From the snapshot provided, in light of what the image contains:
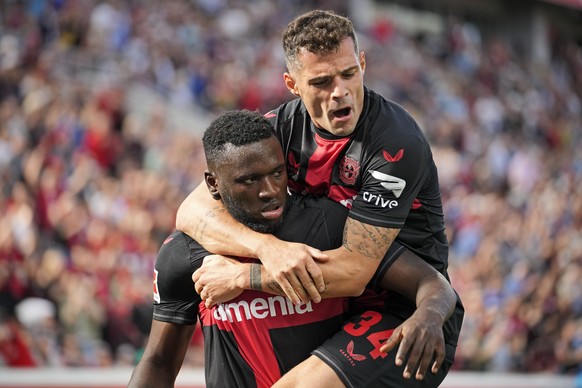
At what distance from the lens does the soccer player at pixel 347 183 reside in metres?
4.11

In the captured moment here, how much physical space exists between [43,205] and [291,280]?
6357mm

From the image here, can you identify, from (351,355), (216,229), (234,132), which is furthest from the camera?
(216,229)

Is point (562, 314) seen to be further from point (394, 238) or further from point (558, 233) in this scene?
point (394, 238)

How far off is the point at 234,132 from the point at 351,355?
42.7 inches

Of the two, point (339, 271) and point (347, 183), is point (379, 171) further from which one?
point (339, 271)

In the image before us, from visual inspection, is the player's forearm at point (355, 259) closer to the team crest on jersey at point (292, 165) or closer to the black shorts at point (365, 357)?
the black shorts at point (365, 357)

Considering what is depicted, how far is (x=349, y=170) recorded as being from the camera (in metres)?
4.40

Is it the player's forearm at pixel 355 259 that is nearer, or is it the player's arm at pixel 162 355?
the player's forearm at pixel 355 259

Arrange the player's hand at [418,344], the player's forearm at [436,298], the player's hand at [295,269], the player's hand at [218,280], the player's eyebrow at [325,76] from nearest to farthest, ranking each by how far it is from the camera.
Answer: the player's hand at [418,344] → the player's forearm at [436,298] → the player's hand at [295,269] → the player's hand at [218,280] → the player's eyebrow at [325,76]

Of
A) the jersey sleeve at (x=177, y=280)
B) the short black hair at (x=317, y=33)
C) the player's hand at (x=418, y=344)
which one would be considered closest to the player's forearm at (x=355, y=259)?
the player's hand at (x=418, y=344)

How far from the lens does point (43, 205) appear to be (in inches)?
388

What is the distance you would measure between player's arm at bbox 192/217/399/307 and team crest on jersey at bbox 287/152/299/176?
1.67 ft

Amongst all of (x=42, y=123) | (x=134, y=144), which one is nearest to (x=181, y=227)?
(x=42, y=123)

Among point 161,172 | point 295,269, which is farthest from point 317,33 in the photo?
point 161,172
